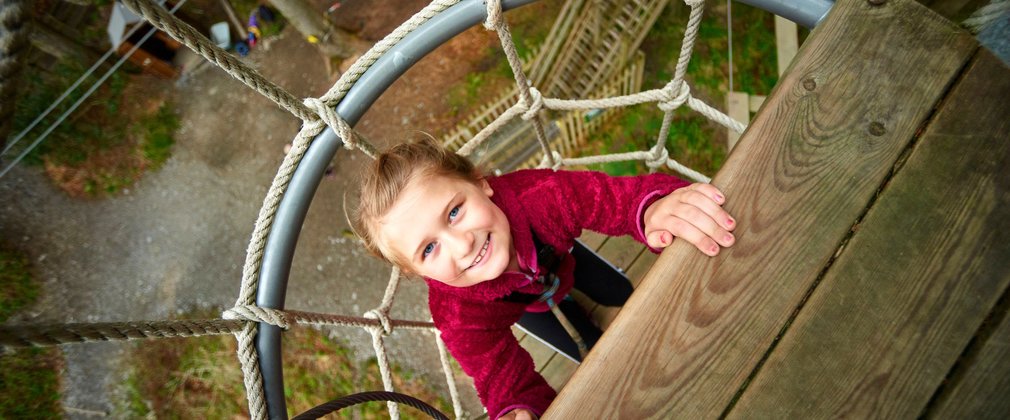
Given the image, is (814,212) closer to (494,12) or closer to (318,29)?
(494,12)

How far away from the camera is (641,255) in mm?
1854

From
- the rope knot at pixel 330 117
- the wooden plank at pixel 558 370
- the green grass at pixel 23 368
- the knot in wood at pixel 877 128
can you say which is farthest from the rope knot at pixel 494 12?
the green grass at pixel 23 368

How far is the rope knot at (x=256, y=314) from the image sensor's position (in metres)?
0.79

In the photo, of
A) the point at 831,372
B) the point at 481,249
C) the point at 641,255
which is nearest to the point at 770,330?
the point at 831,372

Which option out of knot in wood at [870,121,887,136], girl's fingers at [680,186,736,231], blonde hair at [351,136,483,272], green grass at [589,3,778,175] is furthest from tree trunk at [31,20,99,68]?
knot in wood at [870,121,887,136]

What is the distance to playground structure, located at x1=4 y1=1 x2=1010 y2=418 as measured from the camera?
605mm

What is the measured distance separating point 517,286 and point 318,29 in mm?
3430

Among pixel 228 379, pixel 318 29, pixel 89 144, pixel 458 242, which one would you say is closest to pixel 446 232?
pixel 458 242

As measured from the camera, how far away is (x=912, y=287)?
1.95ft

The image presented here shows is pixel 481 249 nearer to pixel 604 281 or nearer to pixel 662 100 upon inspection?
pixel 662 100

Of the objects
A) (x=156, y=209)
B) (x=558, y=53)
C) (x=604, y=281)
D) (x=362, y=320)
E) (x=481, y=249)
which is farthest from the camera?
(x=156, y=209)

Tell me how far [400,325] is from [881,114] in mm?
1123

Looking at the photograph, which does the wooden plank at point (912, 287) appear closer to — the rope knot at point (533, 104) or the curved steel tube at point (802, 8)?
the curved steel tube at point (802, 8)

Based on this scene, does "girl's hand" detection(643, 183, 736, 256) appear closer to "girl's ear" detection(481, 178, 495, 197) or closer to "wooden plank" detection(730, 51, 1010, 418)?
"wooden plank" detection(730, 51, 1010, 418)
